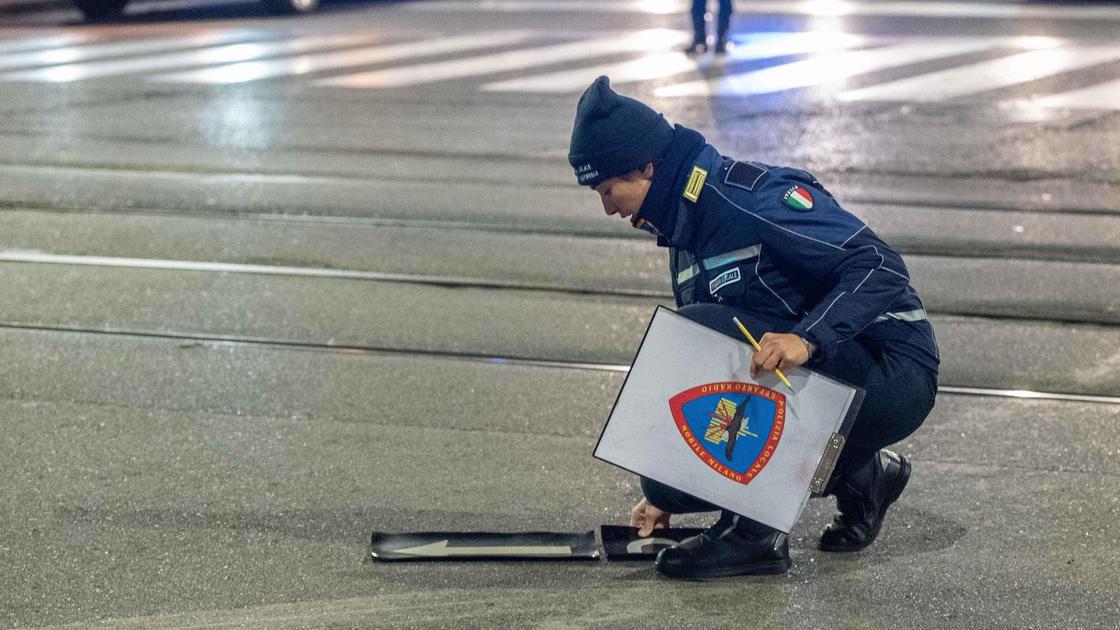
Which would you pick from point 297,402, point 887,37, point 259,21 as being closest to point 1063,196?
point 297,402

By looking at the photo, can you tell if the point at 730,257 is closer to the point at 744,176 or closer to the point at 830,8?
the point at 744,176

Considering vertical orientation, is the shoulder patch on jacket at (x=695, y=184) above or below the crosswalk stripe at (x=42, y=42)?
above

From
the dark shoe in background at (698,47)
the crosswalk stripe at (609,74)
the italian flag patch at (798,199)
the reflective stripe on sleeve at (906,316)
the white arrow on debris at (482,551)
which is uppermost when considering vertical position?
the italian flag patch at (798,199)

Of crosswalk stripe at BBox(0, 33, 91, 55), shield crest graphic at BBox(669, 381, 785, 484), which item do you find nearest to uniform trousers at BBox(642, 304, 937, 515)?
shield crest graphic at BBox(669, 381, 785, 484)

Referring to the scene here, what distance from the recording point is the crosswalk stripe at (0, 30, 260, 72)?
44.8ft

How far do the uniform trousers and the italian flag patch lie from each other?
0.30m

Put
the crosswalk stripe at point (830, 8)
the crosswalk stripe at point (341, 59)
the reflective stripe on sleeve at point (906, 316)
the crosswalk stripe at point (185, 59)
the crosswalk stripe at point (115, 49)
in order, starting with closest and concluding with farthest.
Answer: the reflective stripe on sleeve at point (906, 316) < the crosswalk stripe at point (341, 59) < the crosswalk stripe at point (185, 59) < the crosswalk stripe at point (115, 49) < the crosswalk stripe at point (830, 8)

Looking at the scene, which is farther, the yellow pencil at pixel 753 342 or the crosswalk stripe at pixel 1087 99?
the crosswalk stripe at pixel 1087 99

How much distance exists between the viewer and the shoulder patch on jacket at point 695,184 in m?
3.72

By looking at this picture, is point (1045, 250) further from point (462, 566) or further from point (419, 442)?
point (462, 566)

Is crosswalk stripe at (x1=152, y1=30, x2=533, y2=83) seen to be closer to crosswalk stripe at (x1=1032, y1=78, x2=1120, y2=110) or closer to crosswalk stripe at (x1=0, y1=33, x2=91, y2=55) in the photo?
crosswalk stripe at (x1=0, y1=33, x2=91, y2=55)

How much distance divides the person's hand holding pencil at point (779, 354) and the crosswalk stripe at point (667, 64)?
8216 millimetres

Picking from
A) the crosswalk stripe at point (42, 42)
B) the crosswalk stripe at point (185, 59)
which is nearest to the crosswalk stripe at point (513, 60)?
the crosswalk stripe at point (185, 59)

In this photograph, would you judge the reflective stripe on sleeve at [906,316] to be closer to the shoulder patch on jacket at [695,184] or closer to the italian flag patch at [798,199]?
the italian flag patch at [798,199]
